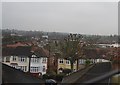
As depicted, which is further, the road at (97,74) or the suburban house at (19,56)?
the suburban house at (19,56)

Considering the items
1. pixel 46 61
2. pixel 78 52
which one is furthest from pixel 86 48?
pixel 46 61

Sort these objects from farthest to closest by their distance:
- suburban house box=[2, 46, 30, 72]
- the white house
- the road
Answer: the white house, suburban house box=[2, 46, 30, 72], the road

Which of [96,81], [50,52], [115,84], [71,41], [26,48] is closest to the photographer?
[96,81]

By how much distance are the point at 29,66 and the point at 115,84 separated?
2304cm

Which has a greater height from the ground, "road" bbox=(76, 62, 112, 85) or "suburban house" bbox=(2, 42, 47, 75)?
"road" bbox=(76, 62, 112, 85)

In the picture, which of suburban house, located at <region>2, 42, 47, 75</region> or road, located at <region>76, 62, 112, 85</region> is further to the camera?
suburban house, located at <region>2, 42, 47, 75</region>

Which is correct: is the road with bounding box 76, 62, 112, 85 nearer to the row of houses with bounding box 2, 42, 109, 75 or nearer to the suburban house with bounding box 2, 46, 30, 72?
the row of houses with bounding box 2, 42, 109, 75

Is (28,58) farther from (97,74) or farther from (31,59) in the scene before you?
(97,74)

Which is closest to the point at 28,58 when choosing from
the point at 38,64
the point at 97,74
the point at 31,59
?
the point at 31,59

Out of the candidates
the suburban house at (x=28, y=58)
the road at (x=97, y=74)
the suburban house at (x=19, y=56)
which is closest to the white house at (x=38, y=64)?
the suburban house at (x=28, y=58)

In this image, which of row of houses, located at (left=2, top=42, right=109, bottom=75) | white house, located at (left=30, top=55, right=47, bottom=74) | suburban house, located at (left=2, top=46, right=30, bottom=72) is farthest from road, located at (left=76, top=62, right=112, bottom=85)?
white house, located at (left=30, top=55, right=47, bottom=74)

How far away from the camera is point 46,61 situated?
25.6 m

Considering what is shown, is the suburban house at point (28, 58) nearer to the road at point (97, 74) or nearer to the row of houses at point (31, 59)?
the row of houses at point (31, 59)

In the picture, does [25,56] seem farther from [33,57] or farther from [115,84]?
[115,84]
